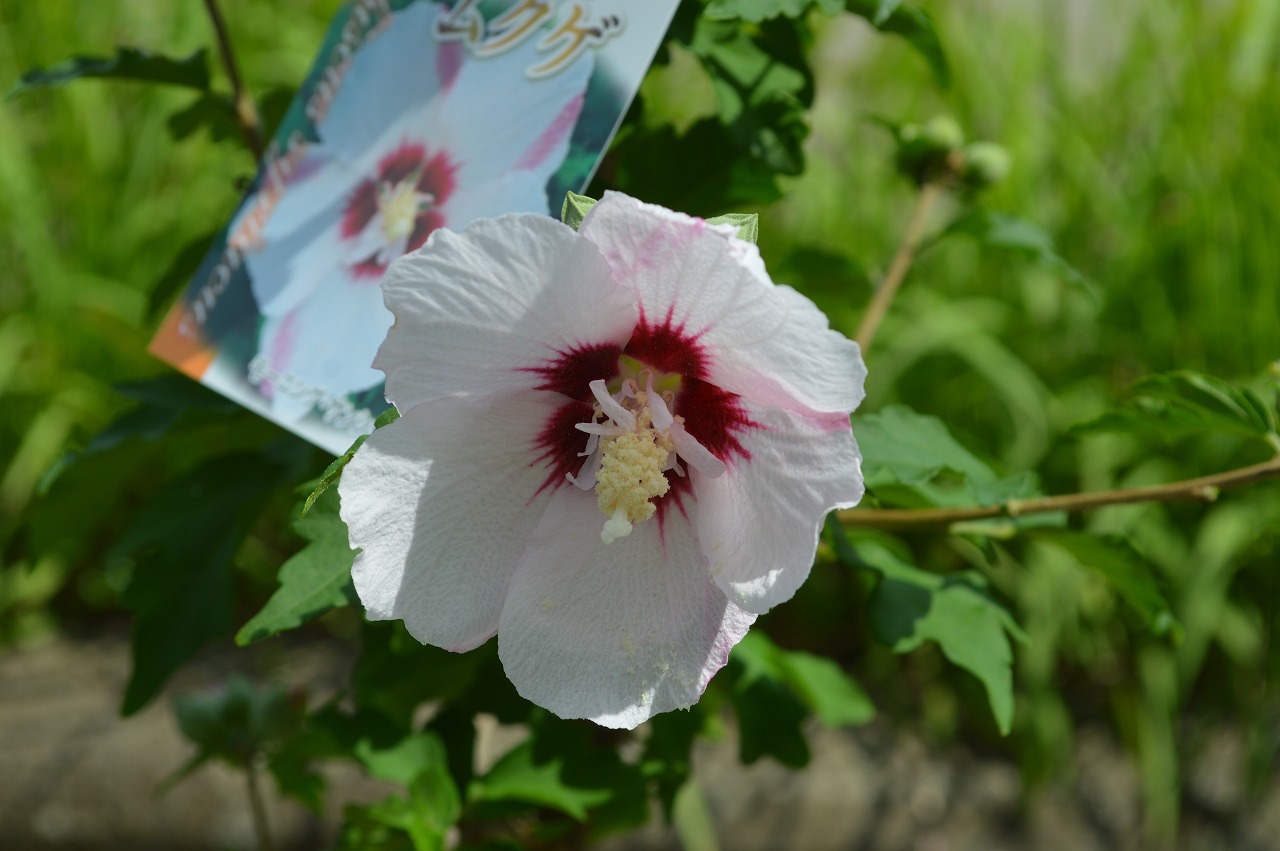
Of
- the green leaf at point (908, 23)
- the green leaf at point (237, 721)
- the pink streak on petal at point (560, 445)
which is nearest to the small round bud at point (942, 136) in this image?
the green leaf at point (908, 23)

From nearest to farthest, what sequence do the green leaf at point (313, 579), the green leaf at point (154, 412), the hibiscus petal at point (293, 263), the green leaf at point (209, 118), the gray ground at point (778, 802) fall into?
the green leaf at point (313, 579) < the hibiscus petal at point (293, 263) < the green leaf at point (154, 412) < the green leaf at point (209, 118) < the gray ground at point (778, 802)

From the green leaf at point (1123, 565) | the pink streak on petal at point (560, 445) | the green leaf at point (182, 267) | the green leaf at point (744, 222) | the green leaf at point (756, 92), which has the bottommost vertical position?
the green leaf at point (182, 267)

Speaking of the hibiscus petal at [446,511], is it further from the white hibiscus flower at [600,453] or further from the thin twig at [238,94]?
the thin twig at [238,94]

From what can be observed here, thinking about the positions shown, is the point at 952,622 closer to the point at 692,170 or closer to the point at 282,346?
the point at 692,170

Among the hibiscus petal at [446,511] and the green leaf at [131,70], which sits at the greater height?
the hibiscus petal at [446,511]

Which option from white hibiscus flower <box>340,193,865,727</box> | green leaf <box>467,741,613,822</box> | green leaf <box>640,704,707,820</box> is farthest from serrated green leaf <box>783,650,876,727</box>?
white hibiscus flower <box>340,193,865,727</box>

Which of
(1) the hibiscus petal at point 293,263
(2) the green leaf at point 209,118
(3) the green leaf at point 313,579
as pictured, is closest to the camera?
(3) the green leaf at point 313,579

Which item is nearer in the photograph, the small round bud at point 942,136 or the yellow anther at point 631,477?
the yellow anther at point 631,477
